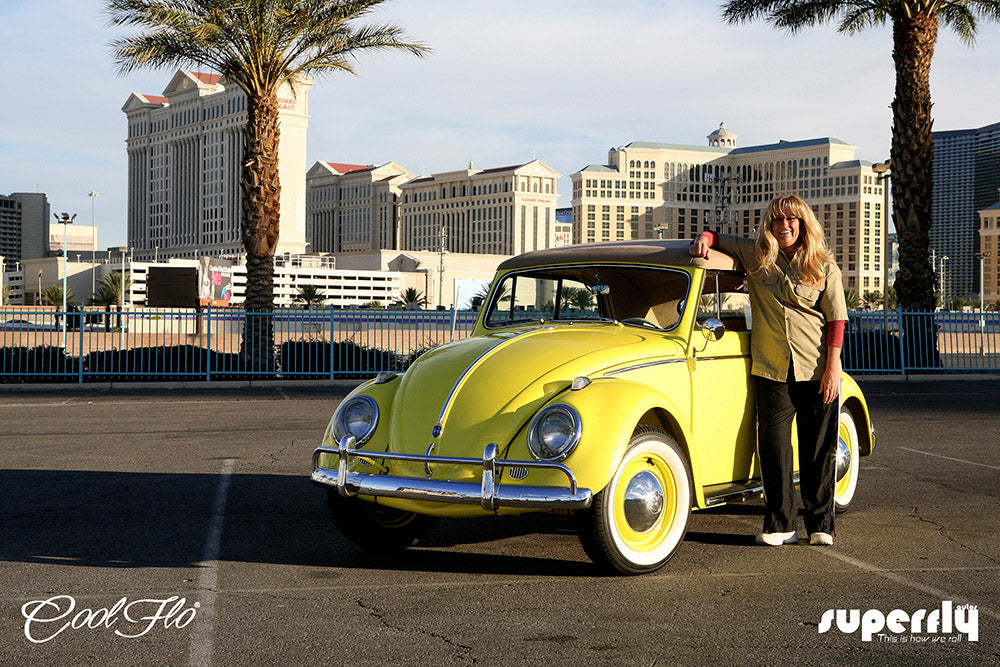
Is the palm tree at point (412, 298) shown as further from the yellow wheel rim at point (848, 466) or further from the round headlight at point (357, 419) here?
the round headlight at point (357, 419)

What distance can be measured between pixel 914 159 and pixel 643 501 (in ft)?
66.7

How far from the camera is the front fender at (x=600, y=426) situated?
4875mm

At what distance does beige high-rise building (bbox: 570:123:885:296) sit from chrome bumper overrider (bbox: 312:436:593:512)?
6470 inches

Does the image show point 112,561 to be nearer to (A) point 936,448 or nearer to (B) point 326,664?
(B) point 326,664

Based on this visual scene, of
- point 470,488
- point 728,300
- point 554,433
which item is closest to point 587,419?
point 554,433

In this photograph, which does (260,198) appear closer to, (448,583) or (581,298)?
(581,298)

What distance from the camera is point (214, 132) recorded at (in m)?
186

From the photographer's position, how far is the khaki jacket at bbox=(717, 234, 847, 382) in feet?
18.9

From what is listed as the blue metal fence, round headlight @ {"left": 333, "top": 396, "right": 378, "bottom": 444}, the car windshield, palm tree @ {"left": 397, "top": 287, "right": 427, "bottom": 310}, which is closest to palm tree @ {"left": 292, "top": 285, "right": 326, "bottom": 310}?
palm tree @ {"left": 397, "top": 287, "right": 427, "bottom": 310}

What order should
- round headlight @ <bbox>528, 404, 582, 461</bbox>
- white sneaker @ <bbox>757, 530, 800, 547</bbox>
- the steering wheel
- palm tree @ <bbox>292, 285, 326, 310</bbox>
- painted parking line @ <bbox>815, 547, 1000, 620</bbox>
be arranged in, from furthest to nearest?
palm tree @ <bbox>292, 285, 326, 310</bbox>, the steering wheel, white sneaker @ <bbox>757, 530, 800, 547</bbox>, round headlight @ <bbox>528, 404, 582, 461</bbox>, painted parking line @ <bbox>815, 547, 1000, 620</bbox>

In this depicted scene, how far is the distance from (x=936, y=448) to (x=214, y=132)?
7405 inches

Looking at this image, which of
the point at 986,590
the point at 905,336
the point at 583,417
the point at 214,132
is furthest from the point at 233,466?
the point at 214,132

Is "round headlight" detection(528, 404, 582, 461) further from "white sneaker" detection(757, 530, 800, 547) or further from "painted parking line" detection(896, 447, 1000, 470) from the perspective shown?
"painted parking line" detection(896, 447, 1000, 470)

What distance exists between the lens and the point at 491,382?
532 cm
